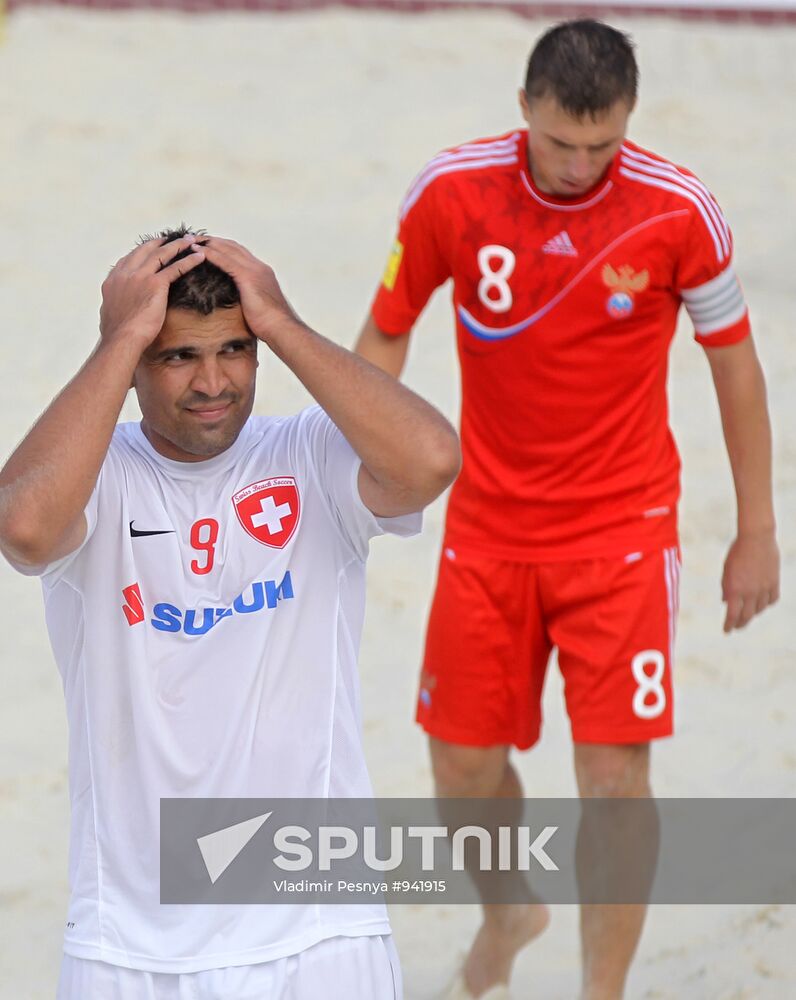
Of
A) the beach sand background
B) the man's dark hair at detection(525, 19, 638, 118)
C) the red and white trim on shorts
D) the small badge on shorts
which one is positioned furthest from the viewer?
the beach sand background

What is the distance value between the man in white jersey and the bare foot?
1.51 meters

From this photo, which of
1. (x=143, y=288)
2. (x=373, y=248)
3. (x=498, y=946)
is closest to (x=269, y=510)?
(x=143, y=288)

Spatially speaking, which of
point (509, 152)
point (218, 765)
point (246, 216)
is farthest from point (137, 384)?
point (246, 216)

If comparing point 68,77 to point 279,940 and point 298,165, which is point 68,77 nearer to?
point 298,165

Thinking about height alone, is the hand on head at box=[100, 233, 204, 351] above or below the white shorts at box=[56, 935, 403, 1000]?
above

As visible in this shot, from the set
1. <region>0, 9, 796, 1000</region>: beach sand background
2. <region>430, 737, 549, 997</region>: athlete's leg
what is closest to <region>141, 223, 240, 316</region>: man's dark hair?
<region>430, 737, 549, 997</region>: athlete's leg

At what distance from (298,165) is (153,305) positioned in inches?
372

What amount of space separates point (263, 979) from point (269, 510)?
2.42 ft

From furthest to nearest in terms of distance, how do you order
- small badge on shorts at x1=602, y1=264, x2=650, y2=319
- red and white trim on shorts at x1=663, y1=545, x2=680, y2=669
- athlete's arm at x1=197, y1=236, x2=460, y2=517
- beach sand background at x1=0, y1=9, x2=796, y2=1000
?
beach sand background at x1=0, y1=9, x2=796, y2=1000 < red and white trim on shorts at x1=663, y1=545, x2=680, y2=669 < small badge on shorts at x1=602, y1=264, x2=650, y2=319 < athlete's arm at x1=197, y1=236, x2=460, y2=517

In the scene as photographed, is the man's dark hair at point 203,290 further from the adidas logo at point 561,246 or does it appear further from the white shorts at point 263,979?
the adidas logo at point 561,246

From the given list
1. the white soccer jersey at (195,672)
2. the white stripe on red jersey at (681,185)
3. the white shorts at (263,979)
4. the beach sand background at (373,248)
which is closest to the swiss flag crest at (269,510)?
the white soccer jersey at (195,672)

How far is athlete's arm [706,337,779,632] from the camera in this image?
3730 mm

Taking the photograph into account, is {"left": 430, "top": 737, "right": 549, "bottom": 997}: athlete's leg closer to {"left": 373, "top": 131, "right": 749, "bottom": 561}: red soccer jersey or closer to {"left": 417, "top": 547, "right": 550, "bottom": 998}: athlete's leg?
{"left": 417, "top": 547, "right": 550, "bottom": 998}: athlete's leg

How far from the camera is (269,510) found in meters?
2.64
